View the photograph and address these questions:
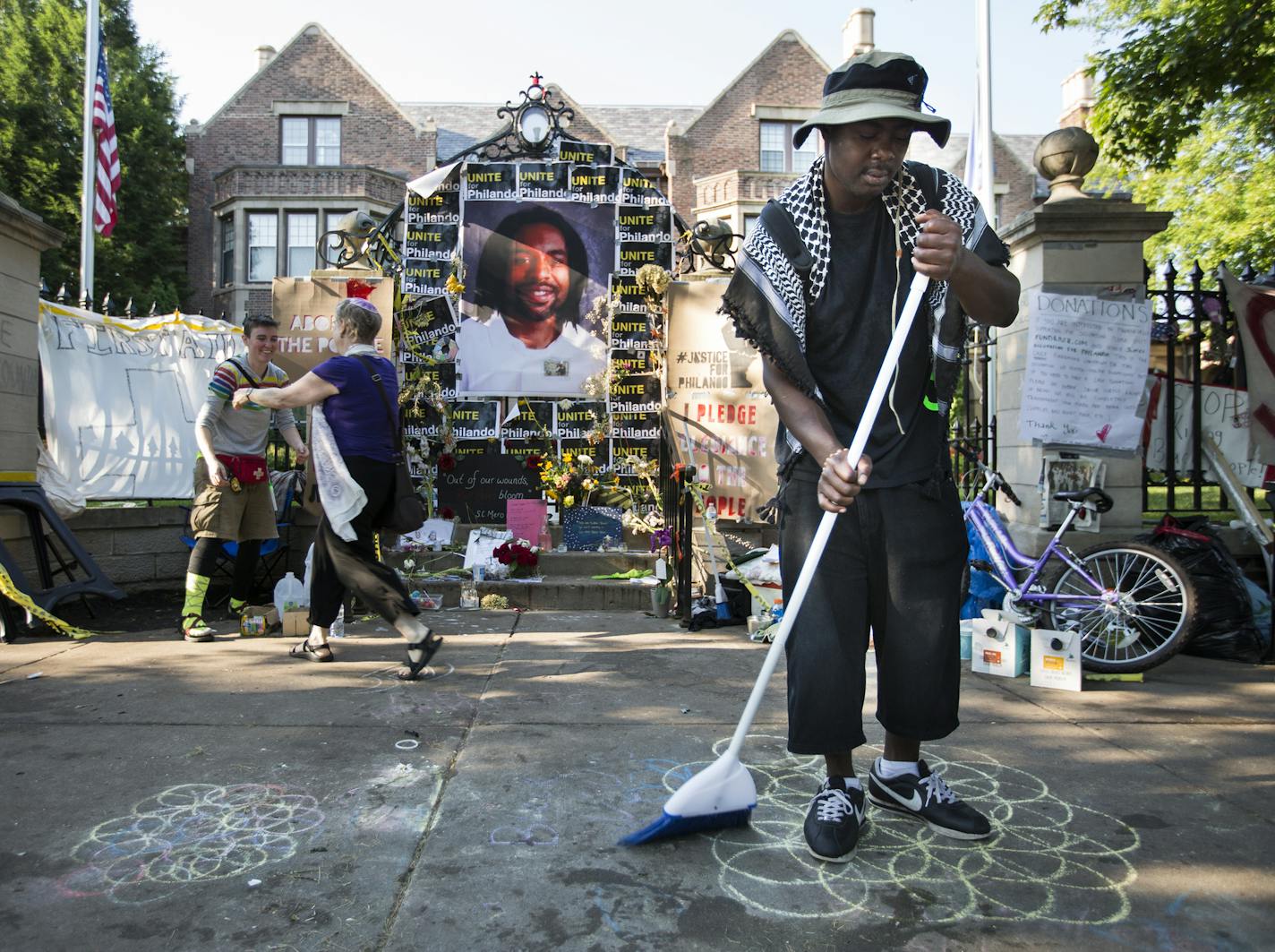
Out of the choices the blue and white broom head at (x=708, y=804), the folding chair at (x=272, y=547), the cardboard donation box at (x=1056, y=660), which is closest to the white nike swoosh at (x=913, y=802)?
the blue and white broom head at (x=708, y=804)

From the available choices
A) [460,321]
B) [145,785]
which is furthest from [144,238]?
[145,785]

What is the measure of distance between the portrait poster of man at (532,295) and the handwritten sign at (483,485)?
2.19 ft

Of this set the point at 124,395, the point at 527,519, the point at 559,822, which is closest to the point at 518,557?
the point at 527,519

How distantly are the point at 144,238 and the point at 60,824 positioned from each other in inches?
995

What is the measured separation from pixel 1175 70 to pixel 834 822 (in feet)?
28.7

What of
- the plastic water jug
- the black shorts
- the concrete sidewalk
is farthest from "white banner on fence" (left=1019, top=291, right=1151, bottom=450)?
the plastic water jug

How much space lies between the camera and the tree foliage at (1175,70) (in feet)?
25.8

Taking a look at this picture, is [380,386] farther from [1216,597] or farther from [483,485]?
[1216,597]

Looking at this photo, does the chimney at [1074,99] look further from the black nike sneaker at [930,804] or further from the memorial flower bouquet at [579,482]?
the black nike sneaker at [930,804]

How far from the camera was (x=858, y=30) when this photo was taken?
2606 centimetres

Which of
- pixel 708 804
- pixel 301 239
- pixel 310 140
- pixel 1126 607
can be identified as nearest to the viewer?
pixel 708 804

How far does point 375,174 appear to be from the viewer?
22.0 m

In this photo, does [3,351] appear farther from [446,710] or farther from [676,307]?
[676,307]

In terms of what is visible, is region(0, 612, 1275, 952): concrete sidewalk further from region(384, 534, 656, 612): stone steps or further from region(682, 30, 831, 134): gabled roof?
region(682, 30, 831, 134): gabled roof
